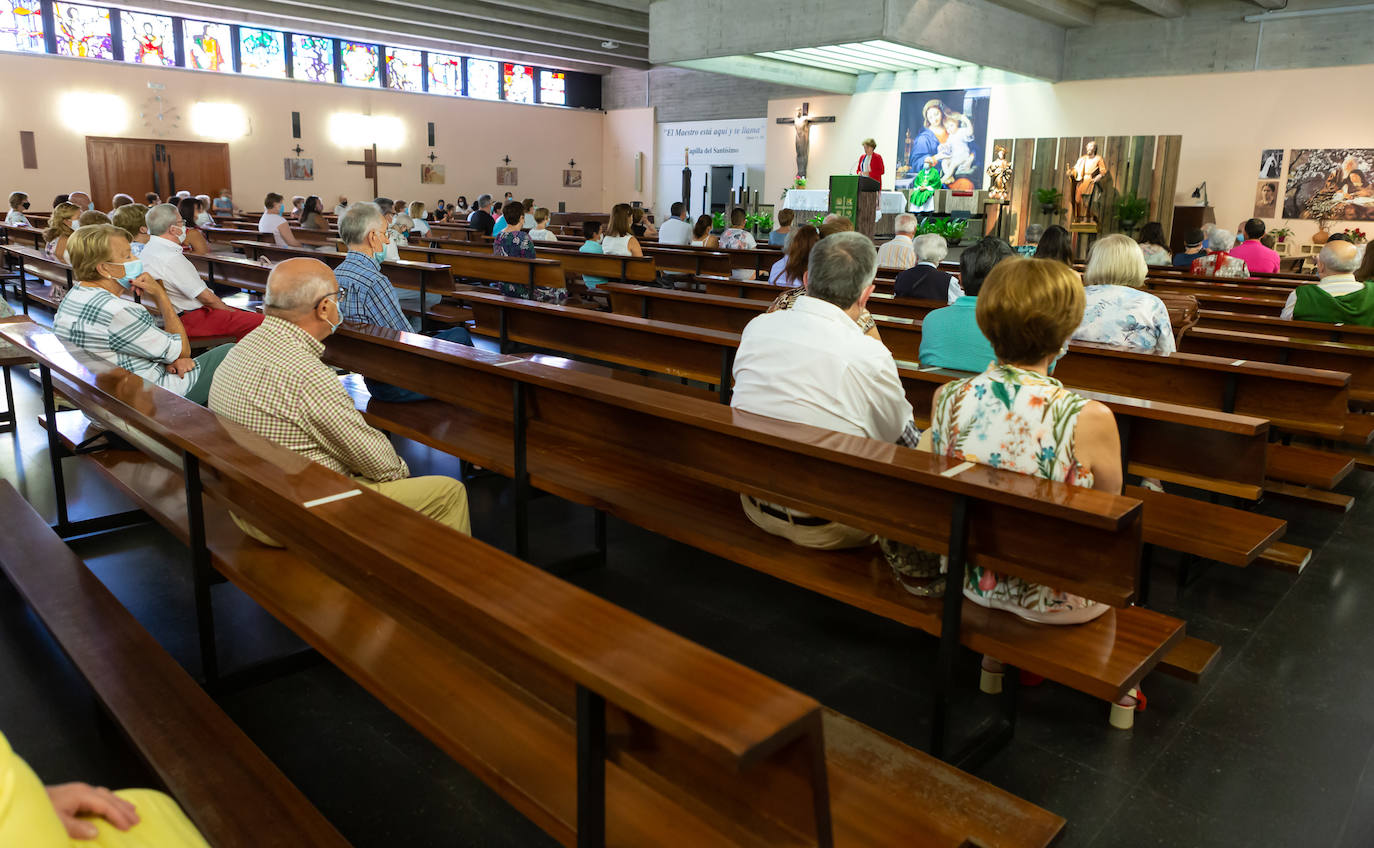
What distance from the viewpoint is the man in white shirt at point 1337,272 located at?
477cm

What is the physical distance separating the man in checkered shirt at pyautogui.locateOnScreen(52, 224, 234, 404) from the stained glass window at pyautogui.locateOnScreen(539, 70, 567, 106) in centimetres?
1944

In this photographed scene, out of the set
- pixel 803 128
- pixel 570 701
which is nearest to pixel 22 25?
pixel 803 128

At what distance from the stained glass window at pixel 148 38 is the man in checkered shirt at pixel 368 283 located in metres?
15.3

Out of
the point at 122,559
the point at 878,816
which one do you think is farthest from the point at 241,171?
the point at 878,816

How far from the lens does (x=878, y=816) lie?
53.9 inches

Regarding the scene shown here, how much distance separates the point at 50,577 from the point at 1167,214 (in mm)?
13925

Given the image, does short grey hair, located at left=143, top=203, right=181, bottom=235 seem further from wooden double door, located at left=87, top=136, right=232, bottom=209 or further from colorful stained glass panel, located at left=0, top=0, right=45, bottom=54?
colorful stained glass panel, located at left=0, top=0, right=45, bottom=54

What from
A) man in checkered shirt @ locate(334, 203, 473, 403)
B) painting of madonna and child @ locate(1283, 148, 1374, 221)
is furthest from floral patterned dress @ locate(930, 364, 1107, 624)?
painting of madonna and child @ locate(1283, 148, 1374, 221)

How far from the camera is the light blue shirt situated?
310 centimetres

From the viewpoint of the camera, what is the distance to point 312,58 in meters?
18.2

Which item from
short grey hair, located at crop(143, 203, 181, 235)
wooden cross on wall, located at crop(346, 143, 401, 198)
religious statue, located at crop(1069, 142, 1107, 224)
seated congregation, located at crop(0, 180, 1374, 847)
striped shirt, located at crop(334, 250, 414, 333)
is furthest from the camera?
wooden cross on wall, located at crop(346, 143, 401, 198)

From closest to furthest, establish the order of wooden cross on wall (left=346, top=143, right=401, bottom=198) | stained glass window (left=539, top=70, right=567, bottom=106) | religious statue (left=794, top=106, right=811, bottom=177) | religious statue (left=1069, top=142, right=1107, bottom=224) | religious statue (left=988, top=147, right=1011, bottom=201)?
religious statue (left=1069, top=142, right=1107, bottom=224) < religious statue (left=988, top=147, right=1011, bottom=201) < religious statue (left=794, top=106, right=811, bottom=177) < wooden cross on wall (left=346, top=143, right=401, bottom=198) < stained glass window (left=539, top=70, right=567, bottom=106)

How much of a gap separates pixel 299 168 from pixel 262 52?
7.01 feet

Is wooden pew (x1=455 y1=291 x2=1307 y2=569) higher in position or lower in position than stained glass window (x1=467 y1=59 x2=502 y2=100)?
lower
